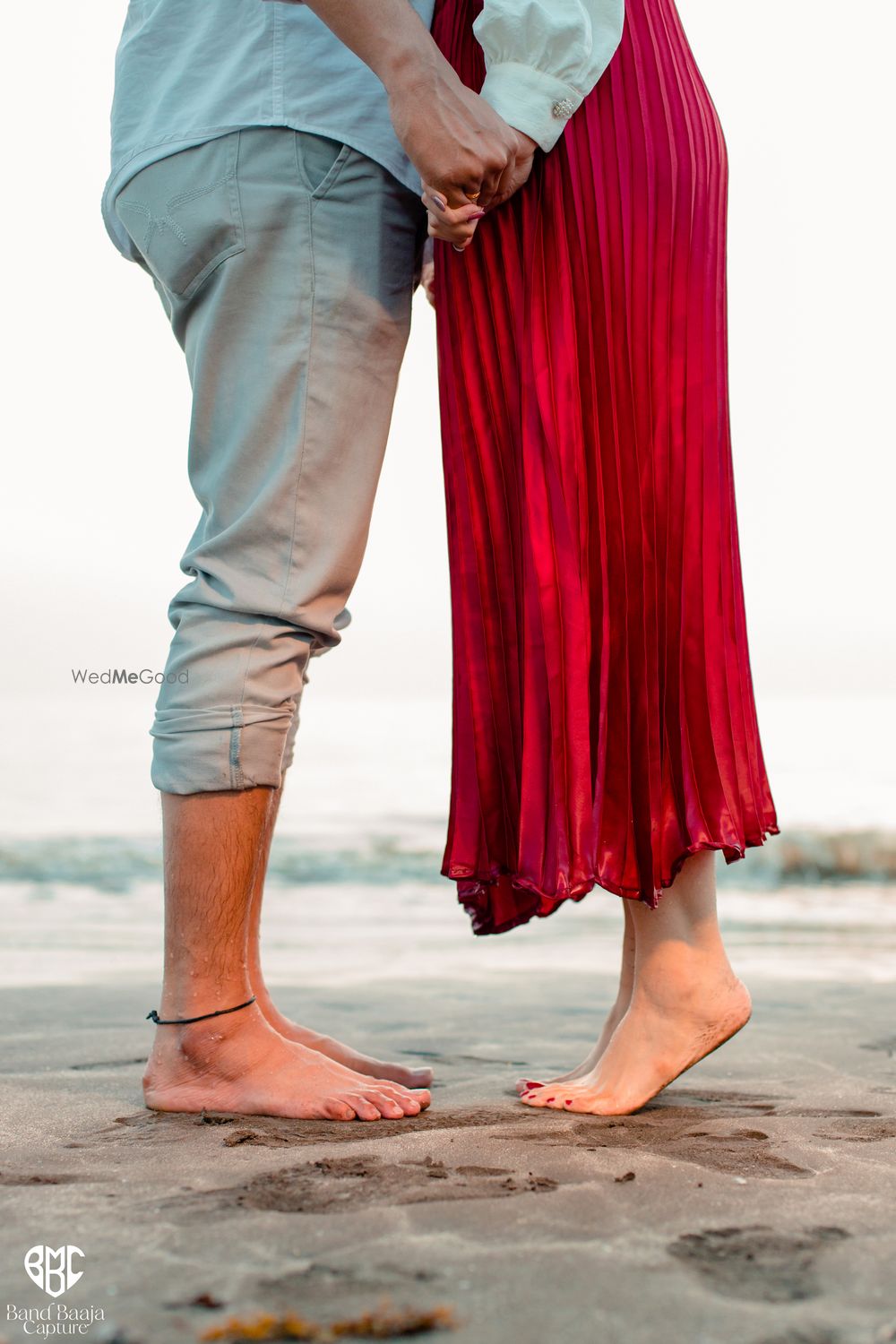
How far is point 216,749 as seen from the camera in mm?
1409

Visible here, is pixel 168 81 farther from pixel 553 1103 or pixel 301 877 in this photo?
pixel 301 877

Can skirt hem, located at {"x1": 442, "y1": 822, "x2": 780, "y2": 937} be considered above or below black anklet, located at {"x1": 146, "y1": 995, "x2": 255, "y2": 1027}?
above

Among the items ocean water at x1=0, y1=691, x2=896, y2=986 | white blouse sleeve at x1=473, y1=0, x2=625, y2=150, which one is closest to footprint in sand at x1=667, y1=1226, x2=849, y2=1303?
white blouse sleeve at x1=473, y1=0, x2=625, y2=150

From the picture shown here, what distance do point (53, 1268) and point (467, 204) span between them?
120 centimetres

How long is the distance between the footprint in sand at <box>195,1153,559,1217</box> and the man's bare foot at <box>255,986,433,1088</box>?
44 cm

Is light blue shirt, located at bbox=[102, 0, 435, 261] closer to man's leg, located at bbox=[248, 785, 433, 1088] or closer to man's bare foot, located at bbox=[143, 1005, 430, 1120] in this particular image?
man's leg, located at bbox=[248, 785, 433, 1088]

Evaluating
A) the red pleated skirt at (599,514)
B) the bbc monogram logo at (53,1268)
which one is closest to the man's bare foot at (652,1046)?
the red pleated skirt at (599,514)

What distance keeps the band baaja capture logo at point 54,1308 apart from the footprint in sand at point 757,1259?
41cm

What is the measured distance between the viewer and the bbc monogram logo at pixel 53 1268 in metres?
0.78

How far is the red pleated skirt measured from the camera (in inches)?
55.6

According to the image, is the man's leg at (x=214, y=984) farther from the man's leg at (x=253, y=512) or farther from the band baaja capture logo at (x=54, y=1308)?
the band baaja capture logo at (x=54, y=1308)

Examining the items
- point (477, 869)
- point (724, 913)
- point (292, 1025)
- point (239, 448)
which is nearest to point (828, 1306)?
point (477, 869)

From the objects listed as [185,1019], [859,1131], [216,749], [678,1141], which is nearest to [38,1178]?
[185,1019]

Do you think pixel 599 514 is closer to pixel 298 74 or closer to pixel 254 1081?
pixel 298 74
